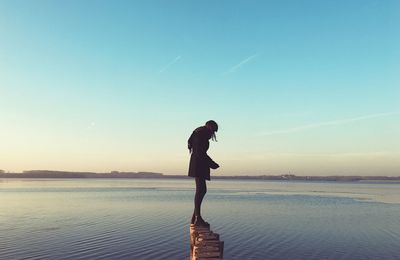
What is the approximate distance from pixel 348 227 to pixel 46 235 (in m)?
21.3

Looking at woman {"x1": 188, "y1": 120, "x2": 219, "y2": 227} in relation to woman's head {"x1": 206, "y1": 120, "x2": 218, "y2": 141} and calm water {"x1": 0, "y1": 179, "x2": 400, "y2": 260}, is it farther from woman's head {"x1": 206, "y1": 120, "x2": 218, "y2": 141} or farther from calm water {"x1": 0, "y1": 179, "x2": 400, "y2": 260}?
calm water {"x1": 0, "y1": 179, "x2": 400, "y2": 260}

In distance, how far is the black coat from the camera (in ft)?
34.0

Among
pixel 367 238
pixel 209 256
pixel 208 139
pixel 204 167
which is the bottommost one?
pixel 367 238

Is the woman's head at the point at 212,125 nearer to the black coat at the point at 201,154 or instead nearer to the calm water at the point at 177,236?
the black coat at the point at 201,154

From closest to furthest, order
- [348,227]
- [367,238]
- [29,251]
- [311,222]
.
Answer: [29,251]
[367,238]
[348,227]
[311,222]

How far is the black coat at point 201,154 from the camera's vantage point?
10367 mm

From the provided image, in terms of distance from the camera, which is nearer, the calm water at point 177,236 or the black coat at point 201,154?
the black coat at point 201,154

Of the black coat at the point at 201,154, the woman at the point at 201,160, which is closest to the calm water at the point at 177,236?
the woman at the point at 201,160

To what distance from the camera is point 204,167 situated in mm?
10422

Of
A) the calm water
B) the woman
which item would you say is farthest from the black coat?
the calm water

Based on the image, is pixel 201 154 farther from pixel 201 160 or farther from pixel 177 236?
pixel 177 236

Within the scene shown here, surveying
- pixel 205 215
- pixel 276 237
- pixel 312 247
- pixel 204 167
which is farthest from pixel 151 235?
pixel 204 167

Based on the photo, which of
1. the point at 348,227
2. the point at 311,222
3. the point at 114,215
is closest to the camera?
the point at 348,227

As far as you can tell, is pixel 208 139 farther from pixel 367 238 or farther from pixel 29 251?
pixel 367 238
